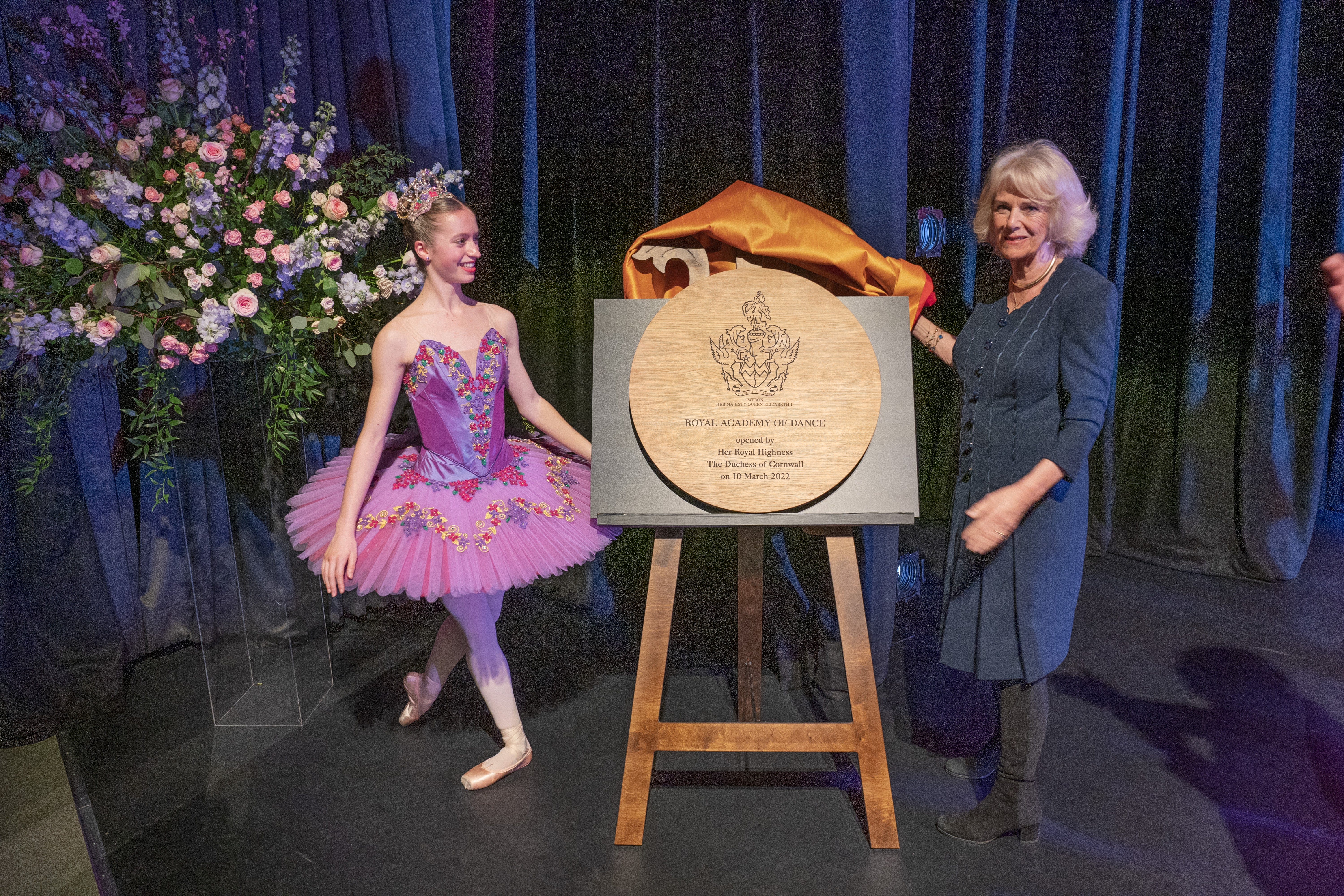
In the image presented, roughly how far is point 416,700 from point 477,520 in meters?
0.68

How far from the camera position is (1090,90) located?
135 inches

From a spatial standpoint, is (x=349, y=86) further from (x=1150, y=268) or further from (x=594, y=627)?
(x=1150, y=268)

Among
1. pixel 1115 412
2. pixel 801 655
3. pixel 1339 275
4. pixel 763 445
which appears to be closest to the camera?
pixel 1339 275

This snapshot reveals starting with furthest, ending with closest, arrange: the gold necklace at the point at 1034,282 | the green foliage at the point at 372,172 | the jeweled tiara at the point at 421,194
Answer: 1. the green foliage at the point at 372,172
2. the jeweled tiara at the point at 421,194
3. the gold necklace at the point at 1034,282

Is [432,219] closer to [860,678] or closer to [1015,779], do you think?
[860,678]

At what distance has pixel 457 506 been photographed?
1.90 m

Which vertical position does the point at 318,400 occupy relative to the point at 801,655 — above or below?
above

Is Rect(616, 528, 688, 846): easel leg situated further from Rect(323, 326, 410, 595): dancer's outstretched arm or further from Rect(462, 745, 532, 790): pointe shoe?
Rect(323, 326, 410, 595): dancer's outstretched arm

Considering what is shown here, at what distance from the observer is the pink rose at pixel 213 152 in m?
1.80

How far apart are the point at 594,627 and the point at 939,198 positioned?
2285mm

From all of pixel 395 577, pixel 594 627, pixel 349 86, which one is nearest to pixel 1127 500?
pixel 594 627

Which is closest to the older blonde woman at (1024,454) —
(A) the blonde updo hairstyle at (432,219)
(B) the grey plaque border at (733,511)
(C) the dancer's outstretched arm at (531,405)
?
(B) the grey plaque border at (733,511)

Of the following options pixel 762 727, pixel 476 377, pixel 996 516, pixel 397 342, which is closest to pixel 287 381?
pixel 397 342

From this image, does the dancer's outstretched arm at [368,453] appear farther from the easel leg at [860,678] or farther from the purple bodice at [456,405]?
the easel leg at [860,678]
